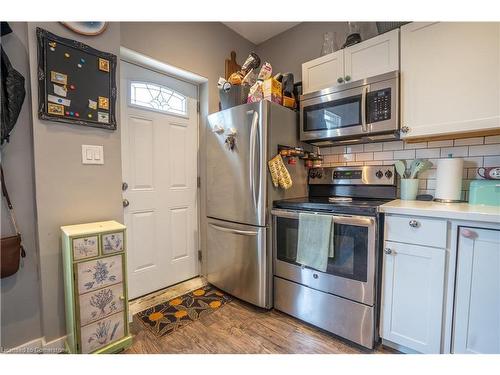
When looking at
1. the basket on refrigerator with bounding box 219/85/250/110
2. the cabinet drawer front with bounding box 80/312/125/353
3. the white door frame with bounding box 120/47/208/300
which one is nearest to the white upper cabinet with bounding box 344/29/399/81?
the basket on refrigerator with bounding box 219/85/250/110

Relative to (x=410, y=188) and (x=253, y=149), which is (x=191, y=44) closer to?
(x=253, y=149)

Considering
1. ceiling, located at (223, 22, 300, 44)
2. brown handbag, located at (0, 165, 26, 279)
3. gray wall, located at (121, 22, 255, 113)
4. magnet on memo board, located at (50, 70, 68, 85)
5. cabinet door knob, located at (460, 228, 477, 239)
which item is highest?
ceiling, located at (223, 22, 300, 44)

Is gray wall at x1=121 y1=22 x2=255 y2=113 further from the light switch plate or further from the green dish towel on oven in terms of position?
the green dish towel on oven

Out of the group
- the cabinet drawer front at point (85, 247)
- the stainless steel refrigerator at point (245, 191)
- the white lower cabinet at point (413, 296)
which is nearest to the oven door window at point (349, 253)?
the white lower cabinet at point (413, 296)

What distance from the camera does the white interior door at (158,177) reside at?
186 cm

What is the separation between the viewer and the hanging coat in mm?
1091

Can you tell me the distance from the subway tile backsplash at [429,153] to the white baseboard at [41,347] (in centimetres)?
236

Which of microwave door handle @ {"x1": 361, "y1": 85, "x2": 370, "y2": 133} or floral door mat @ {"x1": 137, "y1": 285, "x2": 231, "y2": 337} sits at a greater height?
microwave door handle @ {"x1": 361, "y1": 85, "x2": 370, "y2": 133}

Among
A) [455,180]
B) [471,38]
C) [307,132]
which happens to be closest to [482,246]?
[455,180]

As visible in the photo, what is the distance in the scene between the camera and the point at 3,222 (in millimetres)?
1140

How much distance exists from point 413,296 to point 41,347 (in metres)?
2.11

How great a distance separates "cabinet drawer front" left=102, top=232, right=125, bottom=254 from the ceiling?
231 cm
